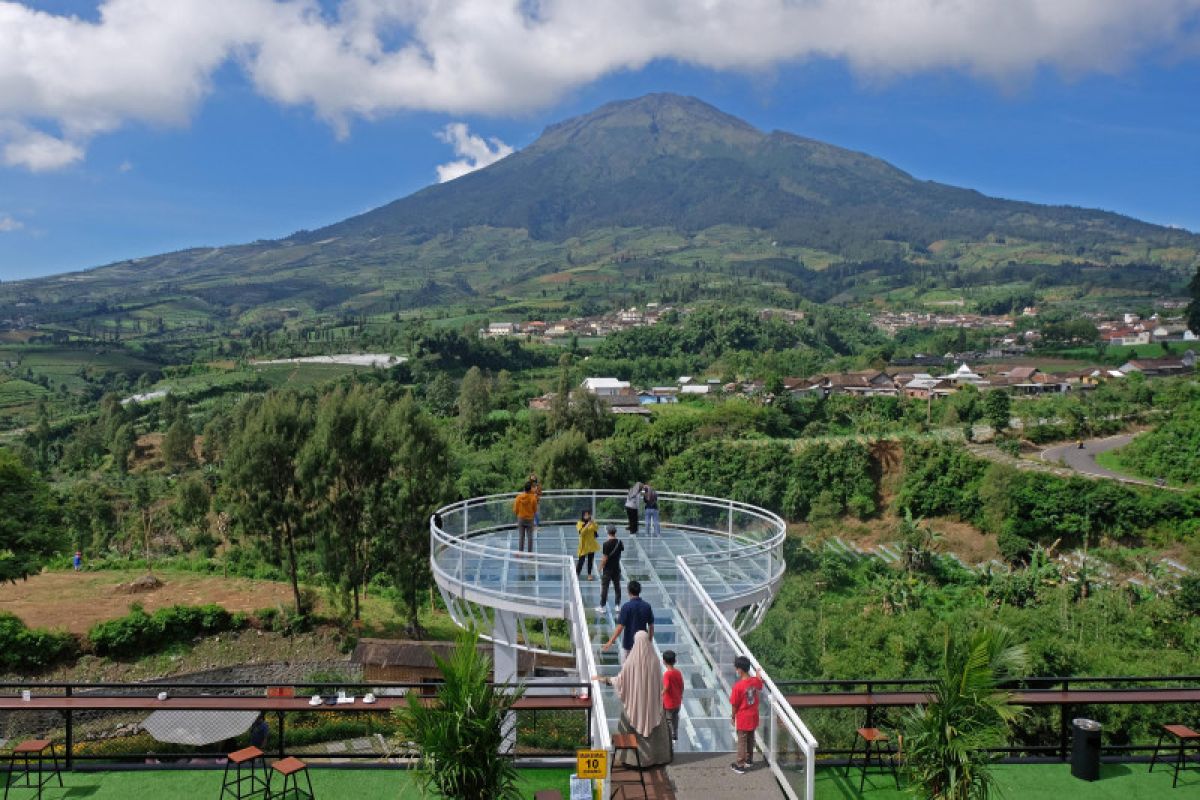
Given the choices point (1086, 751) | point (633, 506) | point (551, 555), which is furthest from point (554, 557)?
point (1086, 751)

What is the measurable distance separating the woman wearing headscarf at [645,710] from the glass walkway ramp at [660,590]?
25cm

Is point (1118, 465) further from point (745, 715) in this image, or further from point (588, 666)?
point (745, 715)

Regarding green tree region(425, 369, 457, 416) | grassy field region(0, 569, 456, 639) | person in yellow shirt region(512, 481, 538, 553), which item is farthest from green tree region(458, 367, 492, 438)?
person in yellow shirt region(512, 481, 538, 553)

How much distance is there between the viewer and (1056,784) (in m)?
7.51

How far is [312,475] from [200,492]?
21.5 metres

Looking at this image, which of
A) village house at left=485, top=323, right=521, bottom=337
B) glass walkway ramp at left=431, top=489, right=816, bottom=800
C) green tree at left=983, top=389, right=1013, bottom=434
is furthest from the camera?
village house at left=485, top=323, right=521, bottom=337

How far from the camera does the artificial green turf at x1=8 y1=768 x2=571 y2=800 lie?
23.9 feet

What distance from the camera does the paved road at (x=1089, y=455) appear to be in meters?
43.7

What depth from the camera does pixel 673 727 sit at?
6.88m

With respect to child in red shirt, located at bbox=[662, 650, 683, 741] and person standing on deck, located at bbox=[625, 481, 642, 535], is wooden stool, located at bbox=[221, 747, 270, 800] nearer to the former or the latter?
child in red shirt, located at bbox=[662, 650, 683, 741]

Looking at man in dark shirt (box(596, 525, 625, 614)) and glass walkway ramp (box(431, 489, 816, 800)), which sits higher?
man in dark shirt (box(596, 525, 625, 614))

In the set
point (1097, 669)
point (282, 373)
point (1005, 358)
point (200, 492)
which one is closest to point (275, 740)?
point (1097, 669)

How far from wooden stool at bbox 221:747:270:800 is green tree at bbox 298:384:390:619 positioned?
58.0 feet

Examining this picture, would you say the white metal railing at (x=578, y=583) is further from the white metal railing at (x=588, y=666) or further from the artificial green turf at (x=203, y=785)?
the artificial green turf at (x=203, y=785)
